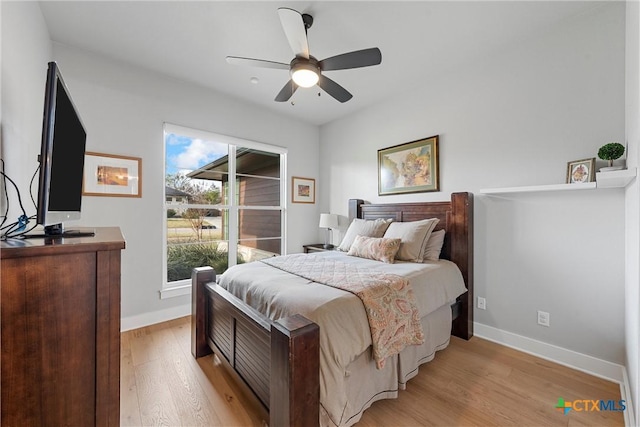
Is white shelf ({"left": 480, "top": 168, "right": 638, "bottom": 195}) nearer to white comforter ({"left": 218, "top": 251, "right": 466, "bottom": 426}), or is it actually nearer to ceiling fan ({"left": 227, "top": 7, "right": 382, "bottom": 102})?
white comforter ({"left": 218, "top": 251, "right": 466, "bottom": 426})

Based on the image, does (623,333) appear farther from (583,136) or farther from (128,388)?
(128,388)

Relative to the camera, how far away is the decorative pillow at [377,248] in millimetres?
2668

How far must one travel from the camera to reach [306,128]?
462cm

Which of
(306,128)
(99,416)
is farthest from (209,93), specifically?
(99,416)

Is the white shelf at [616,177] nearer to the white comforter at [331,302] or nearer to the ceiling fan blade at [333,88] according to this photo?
the white comforter at [331,302]

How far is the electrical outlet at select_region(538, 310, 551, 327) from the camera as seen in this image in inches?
91.9

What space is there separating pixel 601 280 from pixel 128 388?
144 inches

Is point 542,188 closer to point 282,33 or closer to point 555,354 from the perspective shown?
point 555,354

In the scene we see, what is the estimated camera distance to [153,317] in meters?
3.02

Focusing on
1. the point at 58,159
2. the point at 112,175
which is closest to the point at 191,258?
the point at 112,175

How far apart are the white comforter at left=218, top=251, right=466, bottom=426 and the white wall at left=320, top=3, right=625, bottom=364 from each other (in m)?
0.68

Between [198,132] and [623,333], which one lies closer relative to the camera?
[623,333]

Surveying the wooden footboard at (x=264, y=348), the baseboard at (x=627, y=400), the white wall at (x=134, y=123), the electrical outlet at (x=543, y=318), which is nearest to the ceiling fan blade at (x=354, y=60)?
the wooden footboard at (x=264, y=348)

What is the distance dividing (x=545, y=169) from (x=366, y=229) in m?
1.78
